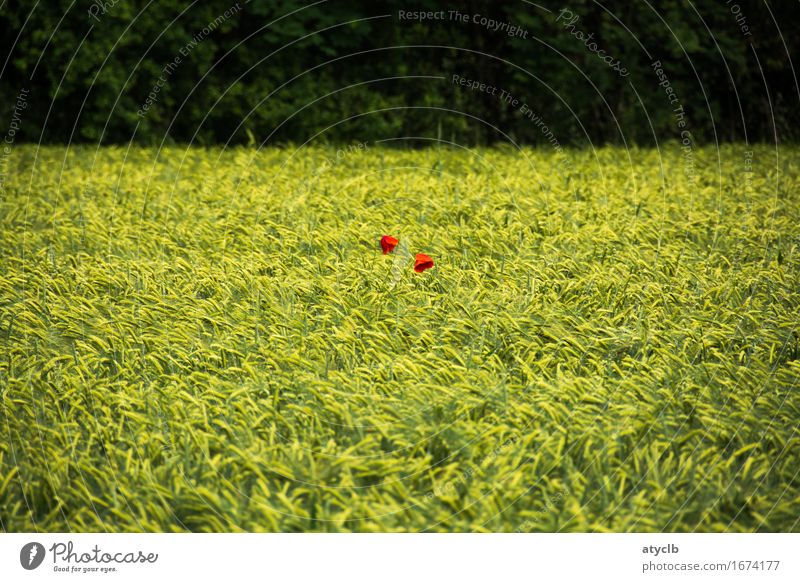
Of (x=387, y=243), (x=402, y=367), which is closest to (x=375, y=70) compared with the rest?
(x=387, y=243)

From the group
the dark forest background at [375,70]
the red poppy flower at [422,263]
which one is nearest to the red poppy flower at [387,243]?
the red poppy flower at [422,263]

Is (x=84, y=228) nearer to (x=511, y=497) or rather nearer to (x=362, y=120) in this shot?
(x=511, y=497)

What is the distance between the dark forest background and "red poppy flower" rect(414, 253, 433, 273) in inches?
254

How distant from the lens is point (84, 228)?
5523 mm

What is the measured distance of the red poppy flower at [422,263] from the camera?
4148 mm

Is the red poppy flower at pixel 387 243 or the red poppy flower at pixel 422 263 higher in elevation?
the red poppy flower at pixel 387 243

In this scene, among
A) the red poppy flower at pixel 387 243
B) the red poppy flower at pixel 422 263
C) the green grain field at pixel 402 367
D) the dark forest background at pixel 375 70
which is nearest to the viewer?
the green grain field at pixel 402 367

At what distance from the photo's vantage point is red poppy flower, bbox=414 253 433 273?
13.6ft

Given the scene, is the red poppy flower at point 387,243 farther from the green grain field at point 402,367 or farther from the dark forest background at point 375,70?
the dark forest background at point 375,70

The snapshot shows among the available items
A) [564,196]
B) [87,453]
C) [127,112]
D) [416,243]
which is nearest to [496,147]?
[564,196]

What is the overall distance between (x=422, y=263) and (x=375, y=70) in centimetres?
740

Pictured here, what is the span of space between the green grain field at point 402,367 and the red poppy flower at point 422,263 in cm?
8

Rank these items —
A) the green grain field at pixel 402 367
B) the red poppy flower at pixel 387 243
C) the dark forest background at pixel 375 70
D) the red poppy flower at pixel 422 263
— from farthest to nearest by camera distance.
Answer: the dark forest background at pixel 375 70 < the red poppy flower at pixel 387 243 < the red poppy flower at pixel 422 263 < the green grain field at pixel 402 367

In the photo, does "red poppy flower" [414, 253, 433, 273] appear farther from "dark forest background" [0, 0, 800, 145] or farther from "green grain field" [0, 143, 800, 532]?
"dark forest background" [0, 0, 800, 145]
